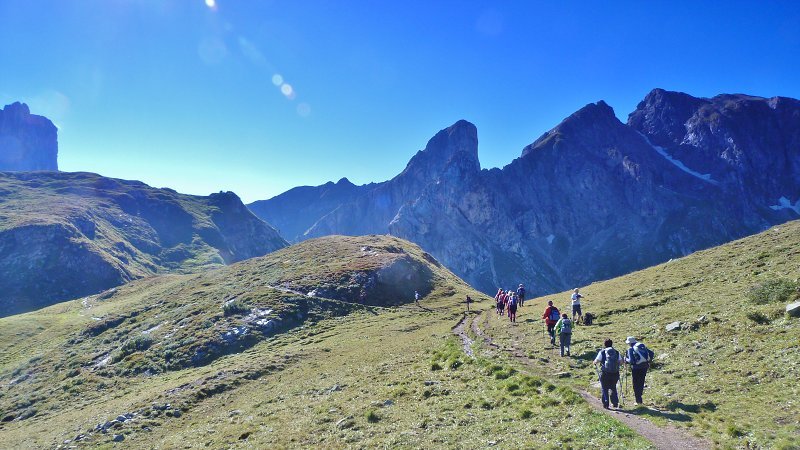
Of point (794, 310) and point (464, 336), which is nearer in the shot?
point (794, 310)

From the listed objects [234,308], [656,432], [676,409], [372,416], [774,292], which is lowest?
[372,416]

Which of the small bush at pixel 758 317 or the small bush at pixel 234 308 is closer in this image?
the small bush at pixel 758 317

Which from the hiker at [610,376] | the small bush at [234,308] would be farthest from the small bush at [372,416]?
the small bush at [234,308]

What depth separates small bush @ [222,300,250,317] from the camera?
63.8m

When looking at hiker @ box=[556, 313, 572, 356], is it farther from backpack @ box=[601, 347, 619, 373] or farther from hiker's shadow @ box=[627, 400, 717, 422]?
hiker's shadow @ box=[627, 400, 717, 422]

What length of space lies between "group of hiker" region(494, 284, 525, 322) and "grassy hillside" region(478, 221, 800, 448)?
1642mm

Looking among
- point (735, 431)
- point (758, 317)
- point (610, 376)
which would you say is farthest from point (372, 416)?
point (758, 317)

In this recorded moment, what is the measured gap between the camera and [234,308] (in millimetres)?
64812

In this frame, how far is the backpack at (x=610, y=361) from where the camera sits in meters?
18.0

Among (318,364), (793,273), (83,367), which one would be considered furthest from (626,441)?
(83,367)

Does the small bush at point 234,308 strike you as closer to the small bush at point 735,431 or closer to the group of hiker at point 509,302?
the group of hiker at point 509,302

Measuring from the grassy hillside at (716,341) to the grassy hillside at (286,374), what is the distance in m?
3.38

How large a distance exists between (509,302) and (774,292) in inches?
932

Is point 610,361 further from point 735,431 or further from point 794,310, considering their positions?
point 794,310
